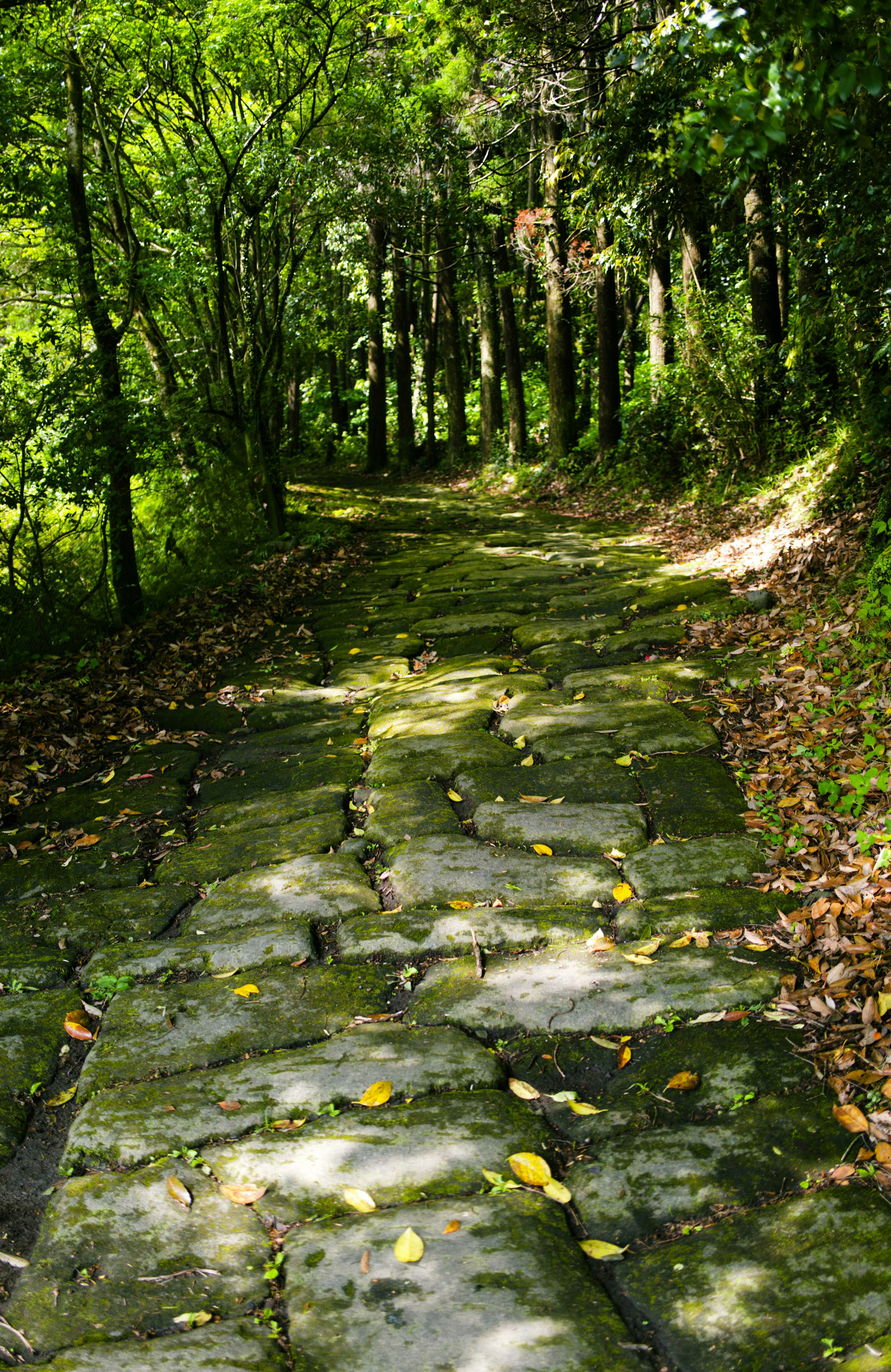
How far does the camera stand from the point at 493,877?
10.4 ft

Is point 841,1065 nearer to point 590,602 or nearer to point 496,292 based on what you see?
point 590,602

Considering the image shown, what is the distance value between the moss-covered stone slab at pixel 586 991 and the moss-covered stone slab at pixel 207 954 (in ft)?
1.58

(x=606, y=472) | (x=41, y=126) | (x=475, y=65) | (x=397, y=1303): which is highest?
(x=475, y=65)

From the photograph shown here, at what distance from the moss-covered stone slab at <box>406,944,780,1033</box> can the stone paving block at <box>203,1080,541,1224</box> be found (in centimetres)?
30

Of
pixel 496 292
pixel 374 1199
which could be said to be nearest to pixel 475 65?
pixel 496 292

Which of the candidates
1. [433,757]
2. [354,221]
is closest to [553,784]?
[433,757]

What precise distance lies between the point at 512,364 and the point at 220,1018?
16.4 meters

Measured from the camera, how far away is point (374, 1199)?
76.1 inches

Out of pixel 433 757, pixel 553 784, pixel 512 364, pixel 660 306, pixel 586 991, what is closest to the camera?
pixel 586 991

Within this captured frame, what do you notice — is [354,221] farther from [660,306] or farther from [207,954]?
[207,954]

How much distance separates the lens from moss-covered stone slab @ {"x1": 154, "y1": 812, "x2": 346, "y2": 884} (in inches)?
140

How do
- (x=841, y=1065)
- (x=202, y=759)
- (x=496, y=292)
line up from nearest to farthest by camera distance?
1. (x=841, y=1065)
2. (x=202, y=759)
3. (x=496, y=292)

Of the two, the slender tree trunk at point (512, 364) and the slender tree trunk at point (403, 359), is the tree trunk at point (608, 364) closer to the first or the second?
the slender tree trunk at point (512, 364)

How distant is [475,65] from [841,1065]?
15.7 metres
